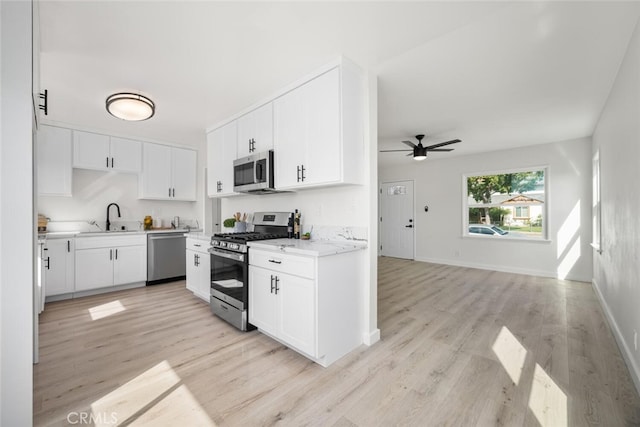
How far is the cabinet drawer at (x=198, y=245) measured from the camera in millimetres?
3553

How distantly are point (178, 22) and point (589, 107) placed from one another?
454 cm

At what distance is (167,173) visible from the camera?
196 inches

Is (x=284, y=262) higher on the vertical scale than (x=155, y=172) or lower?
lower

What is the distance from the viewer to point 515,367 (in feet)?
7.07

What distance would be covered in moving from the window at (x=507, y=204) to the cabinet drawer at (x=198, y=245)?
17.2 ft

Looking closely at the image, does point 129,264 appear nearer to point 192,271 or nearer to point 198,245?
point 192,271

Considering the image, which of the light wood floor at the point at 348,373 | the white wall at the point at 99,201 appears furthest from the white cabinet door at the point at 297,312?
the white wall at the point at 99,201

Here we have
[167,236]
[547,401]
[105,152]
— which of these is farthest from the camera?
[167,236]

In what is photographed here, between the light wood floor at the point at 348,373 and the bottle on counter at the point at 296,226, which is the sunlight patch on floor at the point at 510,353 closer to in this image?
the light wood floor at the point at 348,373

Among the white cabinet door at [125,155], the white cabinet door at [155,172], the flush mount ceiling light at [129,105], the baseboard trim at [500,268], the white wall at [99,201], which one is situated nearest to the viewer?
the flush mount ceiling light at [129,105]

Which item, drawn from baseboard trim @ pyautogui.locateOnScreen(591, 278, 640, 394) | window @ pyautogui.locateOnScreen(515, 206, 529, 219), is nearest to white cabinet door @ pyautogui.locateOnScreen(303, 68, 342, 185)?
baseboard trim @ pyautogui.locateOnScreen(591, 278, 640, 394)

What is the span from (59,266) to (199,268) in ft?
6.24

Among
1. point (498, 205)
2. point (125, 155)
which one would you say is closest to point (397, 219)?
point (498, 205)

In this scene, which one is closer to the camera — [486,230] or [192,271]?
[192,271]
